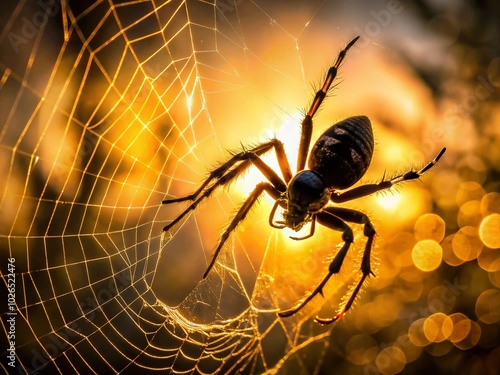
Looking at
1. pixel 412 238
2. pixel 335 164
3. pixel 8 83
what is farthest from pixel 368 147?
pixel 412 238

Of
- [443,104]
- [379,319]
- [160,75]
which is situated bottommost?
[379,319]

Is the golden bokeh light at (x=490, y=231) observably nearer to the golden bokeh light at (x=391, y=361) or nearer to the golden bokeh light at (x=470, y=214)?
the golden bokeh light at (x=470, y=214)

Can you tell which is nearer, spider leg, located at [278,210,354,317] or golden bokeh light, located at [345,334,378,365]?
spider leg, located at [278,210,354,317]

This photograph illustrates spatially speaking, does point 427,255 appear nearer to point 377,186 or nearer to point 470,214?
point 470,214

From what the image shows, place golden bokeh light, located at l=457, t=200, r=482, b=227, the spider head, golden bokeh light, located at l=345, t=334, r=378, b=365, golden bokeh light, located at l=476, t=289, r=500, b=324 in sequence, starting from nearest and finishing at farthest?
the spider head
golden bokeh light, located at l=476, t=289, r=500, b=324
golden bokeh light, located at l=457, t=200, r=482, b=227
golden bokeh light, located at l=345, t=334, r=378, b=365

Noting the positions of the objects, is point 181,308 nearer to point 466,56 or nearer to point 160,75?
point 160,75

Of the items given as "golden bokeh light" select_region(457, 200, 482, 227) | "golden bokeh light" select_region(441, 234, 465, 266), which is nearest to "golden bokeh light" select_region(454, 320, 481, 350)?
"golden bokeh light" select_region(441, 234, 465, 266)

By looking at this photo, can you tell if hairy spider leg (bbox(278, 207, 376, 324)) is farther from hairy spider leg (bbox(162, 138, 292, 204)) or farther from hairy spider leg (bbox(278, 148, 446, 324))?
hairy spider leg (bbox(162, 138, 292, 204))
